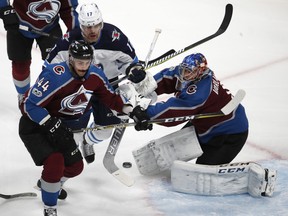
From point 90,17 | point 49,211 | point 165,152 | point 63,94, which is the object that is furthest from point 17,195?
point 90,17

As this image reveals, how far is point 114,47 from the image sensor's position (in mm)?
3451

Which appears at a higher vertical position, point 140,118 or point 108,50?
point 108,50

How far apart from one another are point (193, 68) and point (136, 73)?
0.31m

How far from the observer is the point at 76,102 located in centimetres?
311

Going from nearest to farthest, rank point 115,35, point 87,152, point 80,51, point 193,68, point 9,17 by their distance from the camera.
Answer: point 80,51 → point 193,68 → point 115,35 → point 87,152 → point 9,17

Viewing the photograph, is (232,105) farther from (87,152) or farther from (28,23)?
(28,23)

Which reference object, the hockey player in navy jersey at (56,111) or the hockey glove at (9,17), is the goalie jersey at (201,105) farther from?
the hockey glove at (9,17)

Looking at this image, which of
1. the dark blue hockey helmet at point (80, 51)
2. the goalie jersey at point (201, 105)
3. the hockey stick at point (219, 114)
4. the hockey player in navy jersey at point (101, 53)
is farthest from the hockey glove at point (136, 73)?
the dark blue hockey helmet at point (80, 51)

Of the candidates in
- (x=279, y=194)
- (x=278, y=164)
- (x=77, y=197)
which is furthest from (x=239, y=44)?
(x=77, y=197)

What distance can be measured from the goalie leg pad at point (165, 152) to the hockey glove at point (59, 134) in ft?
2.26

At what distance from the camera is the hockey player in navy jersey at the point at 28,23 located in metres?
3.90

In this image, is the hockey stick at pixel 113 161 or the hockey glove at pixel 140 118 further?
the hockey stick at pixel 113 161

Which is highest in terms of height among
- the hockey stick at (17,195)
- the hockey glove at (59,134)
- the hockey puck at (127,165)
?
the hockey glove at (59,134)

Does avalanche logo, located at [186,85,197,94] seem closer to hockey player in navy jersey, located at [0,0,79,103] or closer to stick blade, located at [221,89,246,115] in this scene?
stick blade, located at [221,89,246,115]
